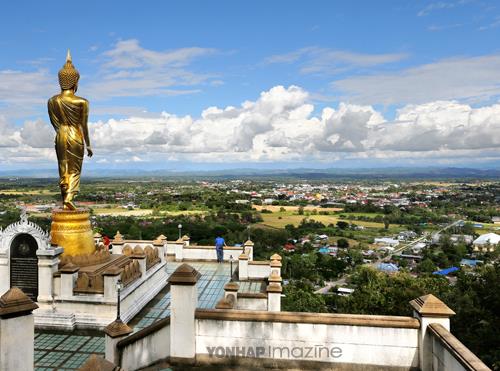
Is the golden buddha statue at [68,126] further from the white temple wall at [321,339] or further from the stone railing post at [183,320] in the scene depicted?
the white temple wall at [321,339]

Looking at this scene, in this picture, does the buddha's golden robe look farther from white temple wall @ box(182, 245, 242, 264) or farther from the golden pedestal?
white temple wall @ box(182, 245, 242, 264)

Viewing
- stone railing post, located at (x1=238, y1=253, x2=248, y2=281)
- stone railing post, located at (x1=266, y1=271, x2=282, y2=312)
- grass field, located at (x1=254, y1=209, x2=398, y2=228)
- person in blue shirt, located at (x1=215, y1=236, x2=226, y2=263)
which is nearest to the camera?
stone railing post, located at (x1=266, y1=271, x2=282, y2=312)

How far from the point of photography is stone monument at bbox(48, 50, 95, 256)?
46.2 feet

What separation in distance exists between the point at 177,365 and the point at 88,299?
537 centimetres

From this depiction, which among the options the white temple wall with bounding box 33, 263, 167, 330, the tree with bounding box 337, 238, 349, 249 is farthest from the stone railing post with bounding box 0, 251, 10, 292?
the tree with bounding box 337, 238, 349, 249

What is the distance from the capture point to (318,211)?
514ft

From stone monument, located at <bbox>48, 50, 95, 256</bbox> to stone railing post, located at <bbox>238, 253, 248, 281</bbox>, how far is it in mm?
5580

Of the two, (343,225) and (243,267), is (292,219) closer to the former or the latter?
(343,225)

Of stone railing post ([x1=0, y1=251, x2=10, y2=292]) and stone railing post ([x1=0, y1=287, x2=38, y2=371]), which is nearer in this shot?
stone railing post ([x1=0, y1=287, x2=38, y2=371])

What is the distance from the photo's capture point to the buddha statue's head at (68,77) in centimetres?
1470

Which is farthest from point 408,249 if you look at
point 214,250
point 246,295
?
point 246,295

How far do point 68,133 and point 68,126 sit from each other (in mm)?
252

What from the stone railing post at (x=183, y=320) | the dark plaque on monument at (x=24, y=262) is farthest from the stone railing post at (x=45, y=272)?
the stone railing post at (x=183, y=320)

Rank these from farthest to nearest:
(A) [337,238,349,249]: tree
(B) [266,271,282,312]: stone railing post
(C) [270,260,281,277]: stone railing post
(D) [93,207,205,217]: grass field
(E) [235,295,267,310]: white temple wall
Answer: (D) [93,207,205,217]: grass field
(A) [337,238,349,249]: tree
(C) [270,260,281,277]: stone railing post
(E) [235,295,267,310]: white temple wall
(B) [266,271,282,312]: stone railing post
